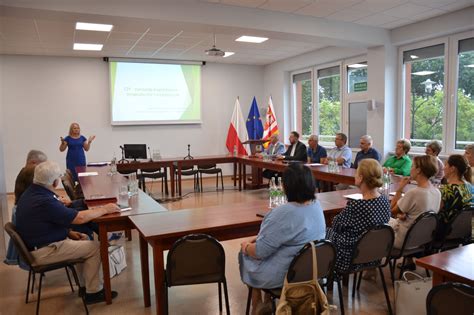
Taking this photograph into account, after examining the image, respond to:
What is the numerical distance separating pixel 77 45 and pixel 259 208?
5.75 m

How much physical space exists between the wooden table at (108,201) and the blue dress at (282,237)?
3.91 ft

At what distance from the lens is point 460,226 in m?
2.97

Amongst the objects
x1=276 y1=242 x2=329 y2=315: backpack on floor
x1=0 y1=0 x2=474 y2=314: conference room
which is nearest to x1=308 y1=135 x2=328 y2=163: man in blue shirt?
x1=0 y1=0 x2=474 y2=314: conference room

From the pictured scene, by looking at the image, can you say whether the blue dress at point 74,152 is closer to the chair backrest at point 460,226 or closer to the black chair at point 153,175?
the black chair at point 153,175

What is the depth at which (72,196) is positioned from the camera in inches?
178

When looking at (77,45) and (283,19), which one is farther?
(77,45)

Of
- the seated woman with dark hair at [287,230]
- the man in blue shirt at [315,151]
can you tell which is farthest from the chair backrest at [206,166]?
the seated woman with dark hair at [287,230]

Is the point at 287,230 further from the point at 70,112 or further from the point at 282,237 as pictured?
the point at 70,112

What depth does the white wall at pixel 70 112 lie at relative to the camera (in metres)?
7.89

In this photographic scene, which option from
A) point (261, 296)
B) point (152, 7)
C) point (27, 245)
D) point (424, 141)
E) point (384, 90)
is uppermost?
point (152, 7)

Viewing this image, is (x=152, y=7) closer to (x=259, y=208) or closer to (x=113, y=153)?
(x=259, y=208)

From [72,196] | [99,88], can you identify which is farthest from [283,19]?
[99,88]

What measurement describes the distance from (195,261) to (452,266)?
55.3 inches

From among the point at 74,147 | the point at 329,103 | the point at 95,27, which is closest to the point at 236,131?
the point at 329,103
